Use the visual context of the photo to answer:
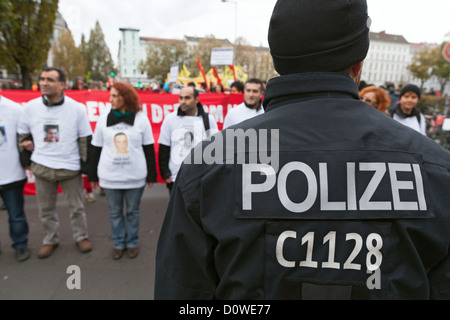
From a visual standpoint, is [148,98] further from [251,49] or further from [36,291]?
[251,49]

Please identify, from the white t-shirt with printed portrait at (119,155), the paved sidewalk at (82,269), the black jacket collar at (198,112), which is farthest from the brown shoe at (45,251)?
the black jacket collar at (198,112)

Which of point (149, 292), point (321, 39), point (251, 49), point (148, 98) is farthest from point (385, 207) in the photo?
point (251, 49)

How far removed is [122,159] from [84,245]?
1212 millimetres

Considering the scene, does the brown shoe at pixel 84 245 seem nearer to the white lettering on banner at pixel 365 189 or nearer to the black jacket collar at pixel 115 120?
the black jacket collar at pixel 115 120

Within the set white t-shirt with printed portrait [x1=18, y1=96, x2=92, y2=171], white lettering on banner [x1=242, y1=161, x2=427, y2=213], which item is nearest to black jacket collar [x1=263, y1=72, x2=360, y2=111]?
white lettering on banner [x1=242, y1=161, x2=427, y2=213]

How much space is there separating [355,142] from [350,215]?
219mm

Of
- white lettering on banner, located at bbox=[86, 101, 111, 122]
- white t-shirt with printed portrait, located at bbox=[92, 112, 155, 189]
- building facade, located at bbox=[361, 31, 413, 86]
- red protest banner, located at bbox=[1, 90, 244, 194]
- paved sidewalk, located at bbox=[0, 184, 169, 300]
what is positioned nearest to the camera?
paved sidewalk, located at bbox=[0, 184, 169, 300]

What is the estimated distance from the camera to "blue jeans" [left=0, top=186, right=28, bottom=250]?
341 centimetres

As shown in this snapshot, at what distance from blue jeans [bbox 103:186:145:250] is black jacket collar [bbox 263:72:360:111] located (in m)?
2.79

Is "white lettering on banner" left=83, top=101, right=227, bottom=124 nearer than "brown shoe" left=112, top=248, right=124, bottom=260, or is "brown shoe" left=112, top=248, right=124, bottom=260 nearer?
"brown shoe" left=112, top=248, right=124, bottom=260

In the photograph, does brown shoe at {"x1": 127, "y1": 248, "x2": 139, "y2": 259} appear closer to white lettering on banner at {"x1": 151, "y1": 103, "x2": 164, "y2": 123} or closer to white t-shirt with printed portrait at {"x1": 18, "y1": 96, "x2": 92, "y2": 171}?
white t-shirt with printed portrait at {"x1": 18, "y1": 96, "x2": 92, "y2": 171}

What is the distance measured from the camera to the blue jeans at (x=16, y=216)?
11.2 ft

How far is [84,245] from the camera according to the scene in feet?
12.0
